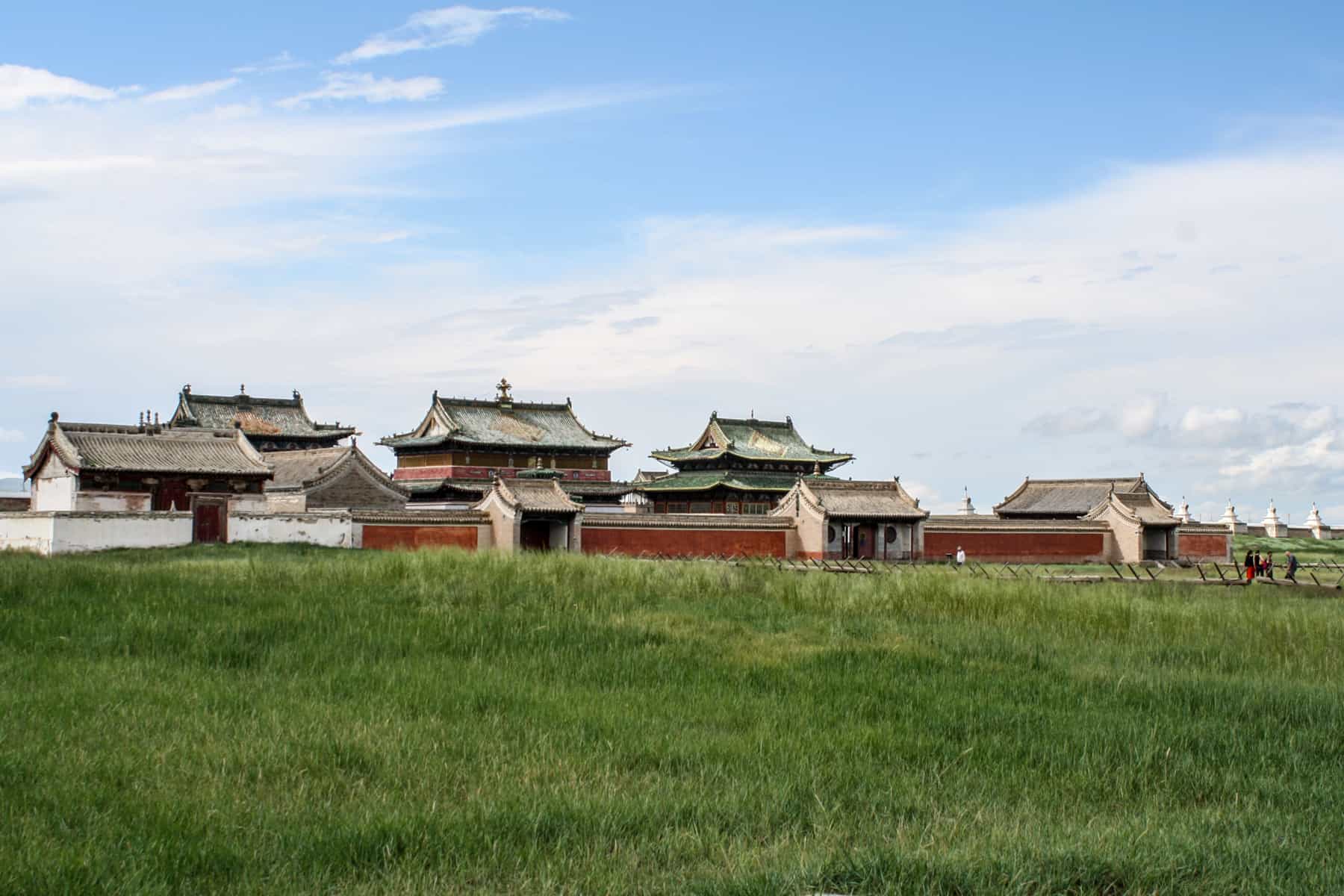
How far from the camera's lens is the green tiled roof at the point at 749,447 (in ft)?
187

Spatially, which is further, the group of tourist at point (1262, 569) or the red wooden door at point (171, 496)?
the red wooden door at point (171, 496)

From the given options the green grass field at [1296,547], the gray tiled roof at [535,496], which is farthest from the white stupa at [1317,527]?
the gray tiled roof at [535,496]

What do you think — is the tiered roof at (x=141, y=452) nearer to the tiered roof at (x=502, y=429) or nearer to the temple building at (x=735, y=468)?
the tiered roof at (x=502, y=429)

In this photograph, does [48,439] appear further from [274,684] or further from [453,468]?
[274,684]

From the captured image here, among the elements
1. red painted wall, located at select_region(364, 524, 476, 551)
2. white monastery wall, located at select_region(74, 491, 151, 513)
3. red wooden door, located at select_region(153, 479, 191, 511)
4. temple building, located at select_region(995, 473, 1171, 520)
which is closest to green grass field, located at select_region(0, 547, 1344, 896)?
white monastery wall, located at select_region(74, 491, 151, 513)

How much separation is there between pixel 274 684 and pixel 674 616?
6012 millimetres

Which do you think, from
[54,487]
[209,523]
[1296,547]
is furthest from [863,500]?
[54,487]

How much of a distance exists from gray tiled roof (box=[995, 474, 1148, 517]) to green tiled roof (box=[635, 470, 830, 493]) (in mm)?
8170

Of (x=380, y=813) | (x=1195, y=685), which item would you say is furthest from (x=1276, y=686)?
(x=380, y=813)

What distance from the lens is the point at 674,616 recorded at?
56.4 feet

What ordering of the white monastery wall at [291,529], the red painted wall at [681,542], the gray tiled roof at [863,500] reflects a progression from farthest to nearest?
the gray tiled roof at [863,500]
the red painted wall at [681,542]
the white monastery wall at [291,529]

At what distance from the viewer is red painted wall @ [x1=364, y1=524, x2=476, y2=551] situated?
4038 cm

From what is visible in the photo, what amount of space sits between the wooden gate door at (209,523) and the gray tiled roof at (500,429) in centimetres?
1501

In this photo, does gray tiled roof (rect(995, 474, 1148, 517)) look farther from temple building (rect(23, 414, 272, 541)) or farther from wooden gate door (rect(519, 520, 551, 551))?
temple building (rect(23, 414, 272, 541))
